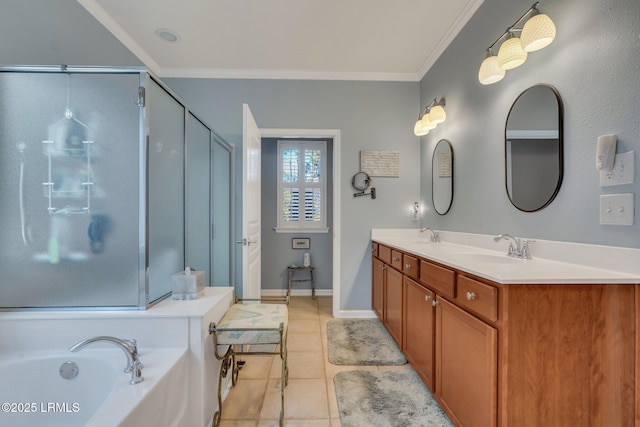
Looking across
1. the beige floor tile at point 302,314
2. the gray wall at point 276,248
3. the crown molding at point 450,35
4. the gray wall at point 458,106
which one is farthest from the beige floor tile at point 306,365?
the crown molding at point 450,35

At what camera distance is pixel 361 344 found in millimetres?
2254

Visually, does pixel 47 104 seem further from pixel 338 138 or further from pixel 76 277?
pixel 338 138

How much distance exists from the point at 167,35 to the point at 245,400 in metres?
2.90

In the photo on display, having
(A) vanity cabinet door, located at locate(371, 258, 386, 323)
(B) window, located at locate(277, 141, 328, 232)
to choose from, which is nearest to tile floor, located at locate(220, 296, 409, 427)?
(A) vanity cabinet door, located at locate(371, 258, 386, 323)

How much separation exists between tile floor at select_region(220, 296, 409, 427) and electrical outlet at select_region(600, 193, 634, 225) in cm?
153

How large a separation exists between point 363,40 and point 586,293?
91.0 inches

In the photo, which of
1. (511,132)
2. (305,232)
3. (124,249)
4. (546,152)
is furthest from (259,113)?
(546,152)

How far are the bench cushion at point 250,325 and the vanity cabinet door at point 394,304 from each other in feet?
3.09

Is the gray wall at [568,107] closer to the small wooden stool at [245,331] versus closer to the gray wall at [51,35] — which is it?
the small wooden stool at [245,331]

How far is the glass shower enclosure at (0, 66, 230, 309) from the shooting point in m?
1.29

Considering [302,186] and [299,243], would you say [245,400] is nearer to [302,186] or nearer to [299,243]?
[299,243]

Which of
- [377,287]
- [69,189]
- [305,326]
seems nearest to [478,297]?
[377,287]

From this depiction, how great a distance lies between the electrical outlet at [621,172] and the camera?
1.01m

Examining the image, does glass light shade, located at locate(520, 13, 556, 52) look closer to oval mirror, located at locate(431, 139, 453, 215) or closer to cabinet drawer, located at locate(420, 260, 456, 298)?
oval mirror, located at locate(431, 139, 453, 215)
